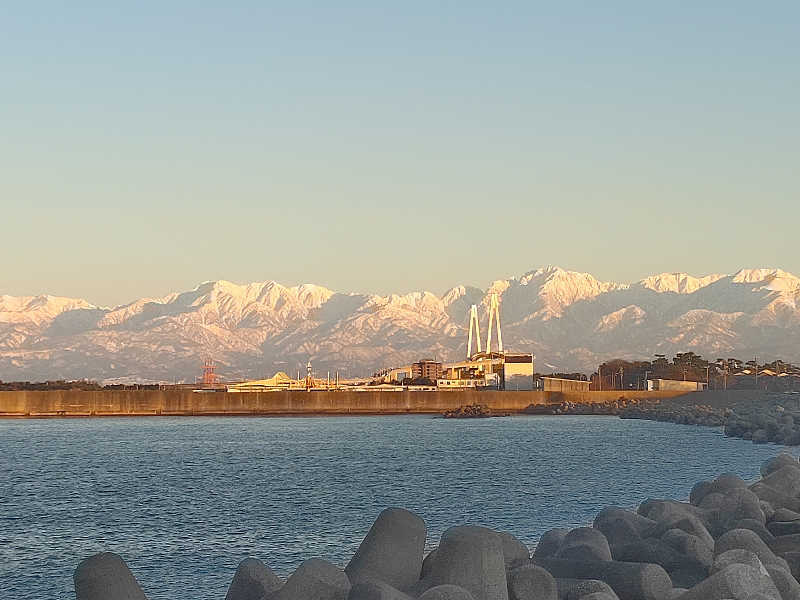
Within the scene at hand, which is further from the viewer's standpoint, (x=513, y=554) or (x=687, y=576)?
(x=513, y=554)

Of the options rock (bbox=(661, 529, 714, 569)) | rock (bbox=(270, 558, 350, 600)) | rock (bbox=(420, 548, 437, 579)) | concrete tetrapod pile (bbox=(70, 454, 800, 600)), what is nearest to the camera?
rock (bbox=(270, 558, 350, 600))

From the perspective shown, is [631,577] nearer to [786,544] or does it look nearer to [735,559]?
[735,559]

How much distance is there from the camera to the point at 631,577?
999 cm

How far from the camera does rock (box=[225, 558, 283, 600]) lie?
10000 mm

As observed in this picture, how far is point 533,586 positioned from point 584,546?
258 centimetres

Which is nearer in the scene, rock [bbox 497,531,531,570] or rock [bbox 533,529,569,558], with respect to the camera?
rock [bbox 497,531,531,570]

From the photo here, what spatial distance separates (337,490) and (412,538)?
23.2m

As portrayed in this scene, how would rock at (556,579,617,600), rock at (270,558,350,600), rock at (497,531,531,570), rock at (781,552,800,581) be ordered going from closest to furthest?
rock at (270,558,350,600)
rock at (556,579,617,600)
rock at (497,531,531,570)
rock at (781,552,800,581)

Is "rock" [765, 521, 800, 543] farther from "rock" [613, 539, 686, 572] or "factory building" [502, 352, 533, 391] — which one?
"factory building" [502, 352, 533, 391]

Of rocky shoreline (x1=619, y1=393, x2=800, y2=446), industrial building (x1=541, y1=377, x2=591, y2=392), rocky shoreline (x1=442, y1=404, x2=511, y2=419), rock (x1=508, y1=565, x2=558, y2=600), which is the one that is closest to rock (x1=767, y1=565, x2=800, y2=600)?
rock (x1=508, y1=565, x2=558, y2=600)

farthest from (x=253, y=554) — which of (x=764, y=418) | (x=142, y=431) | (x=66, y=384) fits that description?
(x=66, y=384)

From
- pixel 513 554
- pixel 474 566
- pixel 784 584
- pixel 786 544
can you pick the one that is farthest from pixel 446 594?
pixel 786 544

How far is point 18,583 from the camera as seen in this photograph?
57.0 ft

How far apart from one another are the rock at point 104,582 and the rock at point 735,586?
4343 mm
